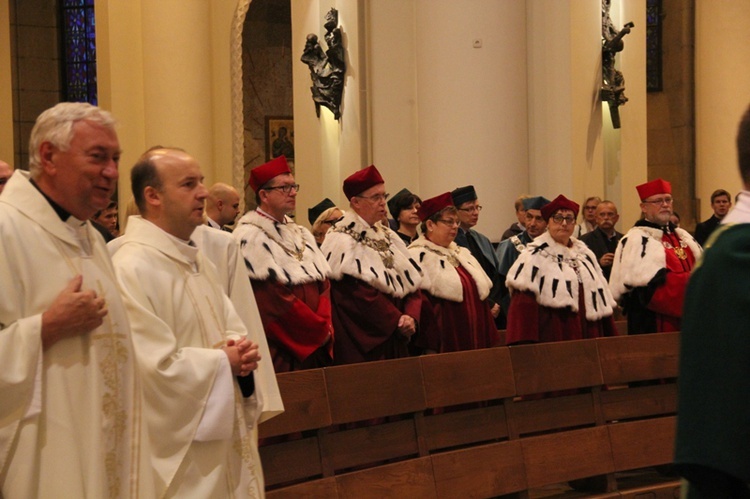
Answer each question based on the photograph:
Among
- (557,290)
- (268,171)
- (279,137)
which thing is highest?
(279,137)

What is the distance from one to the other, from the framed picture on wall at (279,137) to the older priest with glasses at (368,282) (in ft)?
32.2

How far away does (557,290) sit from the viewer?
7.42m

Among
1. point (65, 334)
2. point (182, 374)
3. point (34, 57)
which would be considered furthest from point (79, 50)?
point (65, 334)

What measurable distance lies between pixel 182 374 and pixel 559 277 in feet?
13.7

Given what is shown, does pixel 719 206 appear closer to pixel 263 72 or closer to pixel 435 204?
pixel 435 204

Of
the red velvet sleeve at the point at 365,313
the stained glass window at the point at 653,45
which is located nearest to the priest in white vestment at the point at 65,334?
the red velvet sleeve at the point at 365,313

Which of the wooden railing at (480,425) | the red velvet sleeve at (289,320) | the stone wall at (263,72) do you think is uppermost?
the stone wall at (263,72)

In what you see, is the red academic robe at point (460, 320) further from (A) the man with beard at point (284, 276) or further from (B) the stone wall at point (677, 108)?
(B) the stone wall at point (677, 108)

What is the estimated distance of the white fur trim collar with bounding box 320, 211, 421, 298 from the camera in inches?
266

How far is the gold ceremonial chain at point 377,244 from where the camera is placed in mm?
6852

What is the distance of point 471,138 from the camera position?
9.65m

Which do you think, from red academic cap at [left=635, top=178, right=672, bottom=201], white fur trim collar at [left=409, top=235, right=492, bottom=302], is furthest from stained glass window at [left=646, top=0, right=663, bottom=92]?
white fur trim collar at [left=409, top=235, right=492, bottom=302]

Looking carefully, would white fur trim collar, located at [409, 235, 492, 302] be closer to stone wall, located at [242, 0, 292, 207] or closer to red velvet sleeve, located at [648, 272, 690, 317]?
red velvet sleeve, located at [648, 272, 690, 317]

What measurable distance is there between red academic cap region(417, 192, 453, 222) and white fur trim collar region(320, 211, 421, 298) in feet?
1.49
